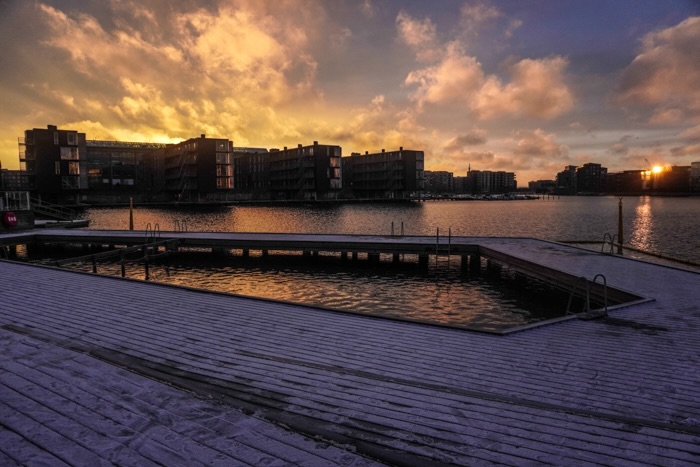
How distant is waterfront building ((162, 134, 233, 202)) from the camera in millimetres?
117625

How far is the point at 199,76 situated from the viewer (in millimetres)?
43406

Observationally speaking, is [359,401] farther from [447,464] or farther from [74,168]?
[74,168]

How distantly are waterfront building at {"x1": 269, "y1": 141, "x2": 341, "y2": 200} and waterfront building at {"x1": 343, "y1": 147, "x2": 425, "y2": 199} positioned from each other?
2205cm

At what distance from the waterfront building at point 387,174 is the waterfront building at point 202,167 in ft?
209

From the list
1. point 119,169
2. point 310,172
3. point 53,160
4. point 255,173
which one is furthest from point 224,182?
point 119,169

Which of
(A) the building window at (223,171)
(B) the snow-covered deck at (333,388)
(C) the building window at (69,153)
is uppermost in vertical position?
(C) the building window at (69,153)

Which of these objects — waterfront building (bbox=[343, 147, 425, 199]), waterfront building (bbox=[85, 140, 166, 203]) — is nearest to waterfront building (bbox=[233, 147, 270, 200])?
waterfront building (bbox=[85, 140, 166, 203])

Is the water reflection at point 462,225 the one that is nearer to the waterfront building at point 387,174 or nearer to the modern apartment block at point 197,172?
the modern apartment block at point 197,172

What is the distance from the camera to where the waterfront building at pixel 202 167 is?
386ft

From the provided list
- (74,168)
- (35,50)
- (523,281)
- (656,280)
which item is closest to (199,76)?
(35,50)

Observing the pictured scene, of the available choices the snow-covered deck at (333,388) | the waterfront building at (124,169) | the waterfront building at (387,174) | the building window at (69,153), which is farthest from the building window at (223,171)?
the snow-covered deck at (333,388)

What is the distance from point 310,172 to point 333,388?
14087 cm

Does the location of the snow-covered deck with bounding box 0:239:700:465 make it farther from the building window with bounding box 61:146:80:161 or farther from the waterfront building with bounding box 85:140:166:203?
the waterfront building with bounding box 85:140:166:203

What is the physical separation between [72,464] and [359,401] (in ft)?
10.9
